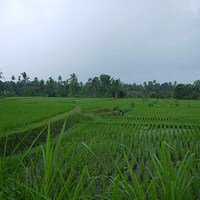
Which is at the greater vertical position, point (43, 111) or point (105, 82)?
point (105, 82)

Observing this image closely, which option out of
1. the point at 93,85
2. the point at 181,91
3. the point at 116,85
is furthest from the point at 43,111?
the point at 181,91

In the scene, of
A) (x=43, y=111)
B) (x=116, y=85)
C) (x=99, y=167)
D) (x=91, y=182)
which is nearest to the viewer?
(x=91, y=182)

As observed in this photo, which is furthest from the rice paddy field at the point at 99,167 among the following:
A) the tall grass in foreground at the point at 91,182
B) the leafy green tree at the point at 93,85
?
the leafy green tree at the point at 93,85

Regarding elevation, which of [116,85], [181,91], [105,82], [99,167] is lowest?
[99,167]

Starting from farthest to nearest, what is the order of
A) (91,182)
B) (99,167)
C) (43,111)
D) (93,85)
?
(93,85) < (43,111) < (99,167) < (91,182)

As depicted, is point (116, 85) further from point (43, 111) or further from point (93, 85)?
point (43, 111)

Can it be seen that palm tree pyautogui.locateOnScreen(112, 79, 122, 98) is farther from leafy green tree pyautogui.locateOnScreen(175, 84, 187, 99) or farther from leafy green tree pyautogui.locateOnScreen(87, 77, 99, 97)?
leafy green tree pyautogui.locateOnScreen(175, 84, 187, 99)

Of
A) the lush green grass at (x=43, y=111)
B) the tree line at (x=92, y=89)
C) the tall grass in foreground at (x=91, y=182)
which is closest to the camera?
the tall grass in foreground at (x=91, y=182)

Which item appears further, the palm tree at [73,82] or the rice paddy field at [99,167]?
the palm tree at [73,82]

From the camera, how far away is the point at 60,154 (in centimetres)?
316

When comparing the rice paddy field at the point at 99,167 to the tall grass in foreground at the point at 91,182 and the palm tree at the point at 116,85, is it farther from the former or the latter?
the palm tree at the point at 116,85

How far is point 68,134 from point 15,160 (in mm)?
2056

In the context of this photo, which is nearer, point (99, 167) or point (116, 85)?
point (99, 167)

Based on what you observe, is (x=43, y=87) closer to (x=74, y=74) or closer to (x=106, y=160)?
(x=74, y=74)
